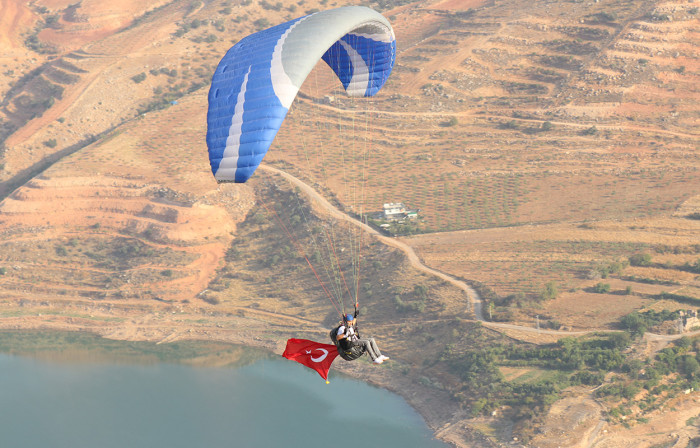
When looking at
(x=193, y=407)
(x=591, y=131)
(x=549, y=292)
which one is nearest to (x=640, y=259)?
(x=549, y=292)

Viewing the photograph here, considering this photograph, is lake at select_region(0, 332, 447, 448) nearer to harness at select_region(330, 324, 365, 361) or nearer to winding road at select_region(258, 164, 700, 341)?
winding road at select_region(258, 164, 700, 341)

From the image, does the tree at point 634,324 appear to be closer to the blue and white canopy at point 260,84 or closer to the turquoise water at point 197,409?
the turquoise water at point 197,409

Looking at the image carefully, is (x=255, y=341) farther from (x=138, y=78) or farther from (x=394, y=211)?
(x=138, y=78)

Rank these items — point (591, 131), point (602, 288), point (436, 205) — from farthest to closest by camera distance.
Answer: point (591, 131) < point (436, 205) < point (602, 288)

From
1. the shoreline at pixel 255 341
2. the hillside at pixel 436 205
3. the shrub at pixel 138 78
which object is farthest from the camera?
the shrub at pixel 138 78

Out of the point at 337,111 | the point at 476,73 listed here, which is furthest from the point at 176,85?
the point at 476,73

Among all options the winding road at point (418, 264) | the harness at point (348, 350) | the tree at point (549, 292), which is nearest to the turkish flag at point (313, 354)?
the harness at point (348, 350)
